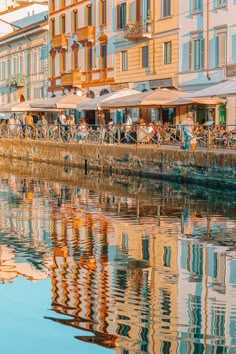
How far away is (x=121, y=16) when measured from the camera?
163 feet

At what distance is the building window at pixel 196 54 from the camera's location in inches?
1629

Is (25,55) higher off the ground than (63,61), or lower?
higher

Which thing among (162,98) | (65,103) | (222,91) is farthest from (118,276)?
(65,103)

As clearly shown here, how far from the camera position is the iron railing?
30.2 metres

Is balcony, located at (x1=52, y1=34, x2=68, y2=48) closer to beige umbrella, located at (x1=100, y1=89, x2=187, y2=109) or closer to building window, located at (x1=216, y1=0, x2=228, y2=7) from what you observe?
building window, located at (x1=216, y1=0, x2=228, y2=7)

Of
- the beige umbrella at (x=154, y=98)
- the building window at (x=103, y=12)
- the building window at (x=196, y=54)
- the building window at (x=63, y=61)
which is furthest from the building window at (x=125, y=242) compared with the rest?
the building window at (x=63, y=61)

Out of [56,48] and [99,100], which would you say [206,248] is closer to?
[99,100]

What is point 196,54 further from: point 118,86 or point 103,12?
point 103,12

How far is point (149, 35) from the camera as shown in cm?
4597

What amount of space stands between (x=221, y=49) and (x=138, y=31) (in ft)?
26.4

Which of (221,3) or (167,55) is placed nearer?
(221,3)

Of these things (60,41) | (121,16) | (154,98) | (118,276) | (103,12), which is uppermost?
(103,12)

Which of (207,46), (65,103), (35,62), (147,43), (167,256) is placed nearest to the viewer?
(167,256)

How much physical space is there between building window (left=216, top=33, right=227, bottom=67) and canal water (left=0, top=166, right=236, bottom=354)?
15.7m
